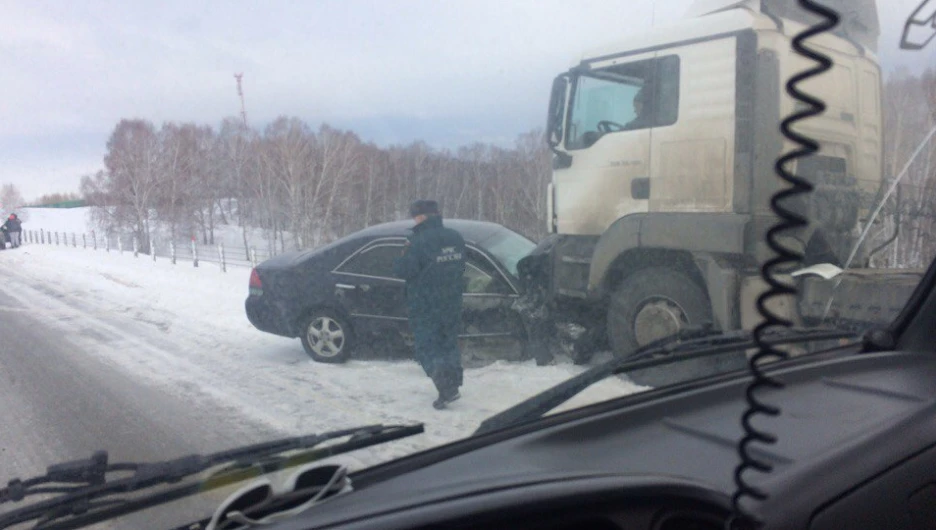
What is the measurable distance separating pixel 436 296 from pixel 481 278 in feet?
1.09

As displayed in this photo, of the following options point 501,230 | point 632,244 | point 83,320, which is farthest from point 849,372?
point 83,320

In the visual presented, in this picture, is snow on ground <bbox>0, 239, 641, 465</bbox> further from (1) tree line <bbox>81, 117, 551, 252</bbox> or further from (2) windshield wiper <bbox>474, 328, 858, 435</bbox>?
(1) tree line <bbox>81, 117, 551, 252</bbox>

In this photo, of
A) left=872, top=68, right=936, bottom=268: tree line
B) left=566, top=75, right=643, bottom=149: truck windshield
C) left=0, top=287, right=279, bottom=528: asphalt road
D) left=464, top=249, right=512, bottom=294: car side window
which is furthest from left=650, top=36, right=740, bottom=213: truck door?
left=0, top=287, right=279, bottom=528: asphalt road

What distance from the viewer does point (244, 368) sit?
14.9ft

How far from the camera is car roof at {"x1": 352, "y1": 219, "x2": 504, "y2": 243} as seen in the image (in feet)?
12.7

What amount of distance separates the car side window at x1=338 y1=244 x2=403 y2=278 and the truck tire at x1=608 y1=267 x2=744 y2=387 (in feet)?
4.75

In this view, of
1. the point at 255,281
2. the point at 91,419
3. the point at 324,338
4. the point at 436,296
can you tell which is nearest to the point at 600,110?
the point at 436,296

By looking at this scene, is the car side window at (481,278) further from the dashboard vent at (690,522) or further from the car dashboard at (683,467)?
the dashboard vent at (690,522)

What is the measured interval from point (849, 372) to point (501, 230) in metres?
2.18

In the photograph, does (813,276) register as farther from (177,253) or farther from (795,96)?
(177,253)

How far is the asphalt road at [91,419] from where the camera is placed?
3.23 m

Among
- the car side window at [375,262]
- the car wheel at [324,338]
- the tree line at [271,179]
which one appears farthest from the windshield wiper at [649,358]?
the car wheel at [324,338]

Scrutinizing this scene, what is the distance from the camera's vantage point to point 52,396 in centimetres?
399

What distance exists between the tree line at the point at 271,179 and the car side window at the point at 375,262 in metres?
0.45
